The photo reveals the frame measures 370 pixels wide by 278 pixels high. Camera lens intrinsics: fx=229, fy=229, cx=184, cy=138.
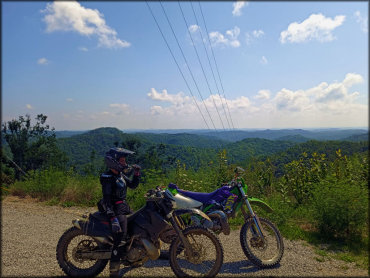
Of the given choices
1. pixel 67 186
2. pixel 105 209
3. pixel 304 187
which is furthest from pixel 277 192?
pixel 67 186

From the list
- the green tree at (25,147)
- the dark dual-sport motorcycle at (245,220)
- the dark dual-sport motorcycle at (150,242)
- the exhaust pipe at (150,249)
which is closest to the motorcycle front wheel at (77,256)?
the dark dual-sport motorcycle at (150,242)

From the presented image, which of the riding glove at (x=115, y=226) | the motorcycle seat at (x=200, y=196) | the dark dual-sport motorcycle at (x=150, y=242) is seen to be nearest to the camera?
the riding glove at (x=115, y=226)


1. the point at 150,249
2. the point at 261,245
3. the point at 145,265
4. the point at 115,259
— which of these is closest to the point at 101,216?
the point at 115,259

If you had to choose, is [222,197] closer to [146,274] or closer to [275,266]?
[275,266]

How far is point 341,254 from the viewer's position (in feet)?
13.7

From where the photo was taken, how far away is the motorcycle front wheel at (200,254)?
338cm

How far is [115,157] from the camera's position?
11.6 feet

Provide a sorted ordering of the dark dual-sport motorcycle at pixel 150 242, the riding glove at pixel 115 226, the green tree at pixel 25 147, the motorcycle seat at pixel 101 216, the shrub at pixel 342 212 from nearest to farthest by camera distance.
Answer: the riding glove at pixel 115 226, the dark dual-sport motorcycle at pixel 150 242, the motorcycle seat at pixel 101 216, the shrub at pixel 342 212, the green tree at pixel 25 147

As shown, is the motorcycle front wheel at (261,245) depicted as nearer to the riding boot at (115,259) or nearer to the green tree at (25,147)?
the riding boot at (115,259)

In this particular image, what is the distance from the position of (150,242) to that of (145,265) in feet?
2.29

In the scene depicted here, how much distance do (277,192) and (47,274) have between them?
666cm

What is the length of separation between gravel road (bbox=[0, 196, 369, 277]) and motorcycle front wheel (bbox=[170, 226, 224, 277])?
0.29 metres

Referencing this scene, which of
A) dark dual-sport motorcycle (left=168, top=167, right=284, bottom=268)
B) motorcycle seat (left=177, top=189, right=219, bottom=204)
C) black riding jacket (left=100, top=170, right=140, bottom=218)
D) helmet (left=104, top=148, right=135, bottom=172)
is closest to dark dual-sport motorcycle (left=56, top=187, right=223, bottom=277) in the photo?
black riding jacket (left=100, top=170, right=140, bottom=218)

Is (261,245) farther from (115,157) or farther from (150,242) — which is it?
(115,157)
